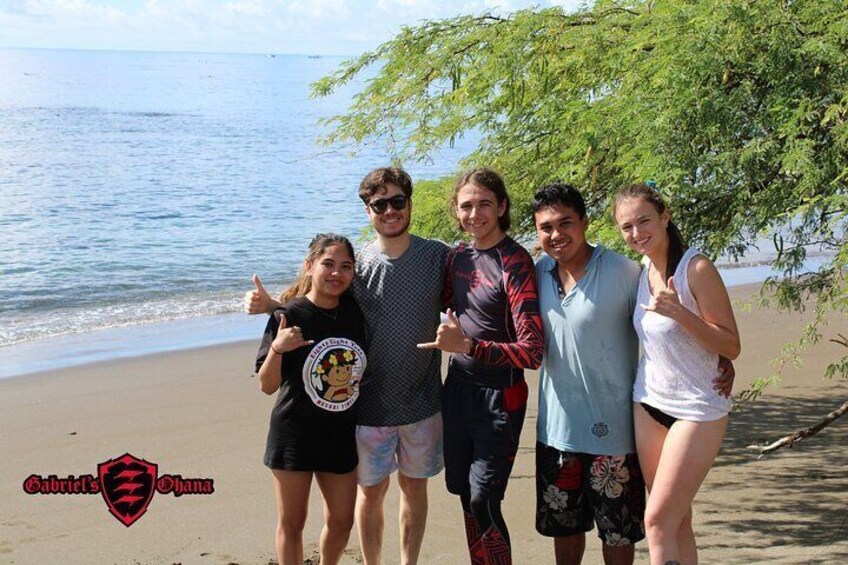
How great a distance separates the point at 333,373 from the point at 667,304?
1536 millimetres

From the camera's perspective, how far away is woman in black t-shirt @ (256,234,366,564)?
4.65 metres

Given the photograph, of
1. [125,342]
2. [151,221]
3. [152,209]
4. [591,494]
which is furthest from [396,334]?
[152,209]

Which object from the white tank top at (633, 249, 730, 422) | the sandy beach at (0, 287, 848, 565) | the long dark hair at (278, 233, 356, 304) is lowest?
the sandy beach at (0, 287, 848, 565)

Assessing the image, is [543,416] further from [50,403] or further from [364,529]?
[50,403]

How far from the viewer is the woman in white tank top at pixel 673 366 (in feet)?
13.7

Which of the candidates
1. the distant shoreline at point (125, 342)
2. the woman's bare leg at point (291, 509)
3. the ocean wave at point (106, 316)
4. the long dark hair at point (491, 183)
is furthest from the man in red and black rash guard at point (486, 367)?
the ocean wave at point (106, 316)

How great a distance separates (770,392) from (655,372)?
6.54 m

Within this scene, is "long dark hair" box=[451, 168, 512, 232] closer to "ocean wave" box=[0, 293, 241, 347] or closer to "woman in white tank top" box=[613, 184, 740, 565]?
"woman in white tank top" box=[613, 184, 740, 565]

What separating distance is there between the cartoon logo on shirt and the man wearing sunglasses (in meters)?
0.14

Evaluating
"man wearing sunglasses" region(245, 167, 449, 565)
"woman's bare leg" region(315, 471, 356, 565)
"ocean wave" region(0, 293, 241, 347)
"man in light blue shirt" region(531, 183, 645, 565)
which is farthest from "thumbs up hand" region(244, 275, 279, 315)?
"ocean wave" region(0, 293, 241, 347)

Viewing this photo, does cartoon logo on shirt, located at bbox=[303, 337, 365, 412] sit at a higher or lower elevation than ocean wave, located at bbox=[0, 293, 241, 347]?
lower

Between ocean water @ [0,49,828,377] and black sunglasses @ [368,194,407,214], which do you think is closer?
black sunglasses @ [368,194,407,214]

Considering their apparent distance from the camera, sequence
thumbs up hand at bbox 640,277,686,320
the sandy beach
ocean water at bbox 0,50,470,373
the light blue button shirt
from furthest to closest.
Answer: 1. ocean water at bbox 0,50,470,373
2. the sandy beach
3. the light blue button shirt
4. thumbs up hand at bbox 640,277,686,320

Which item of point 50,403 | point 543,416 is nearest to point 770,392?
point 543,416
